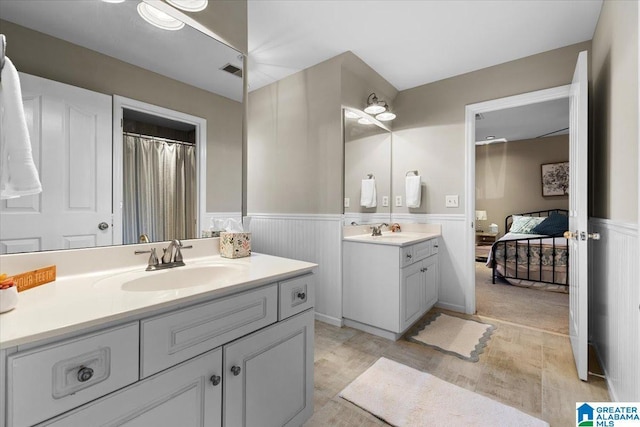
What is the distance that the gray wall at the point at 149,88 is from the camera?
3.59 ft

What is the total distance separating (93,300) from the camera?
86 centimetres

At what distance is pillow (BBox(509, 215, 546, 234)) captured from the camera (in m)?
5.14

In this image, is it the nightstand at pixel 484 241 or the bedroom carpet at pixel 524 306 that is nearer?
the bedroom carpet at pixel 524 306

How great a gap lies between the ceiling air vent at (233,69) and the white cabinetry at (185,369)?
4.50 feet

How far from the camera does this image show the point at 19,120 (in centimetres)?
92

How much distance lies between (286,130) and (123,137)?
1.83m

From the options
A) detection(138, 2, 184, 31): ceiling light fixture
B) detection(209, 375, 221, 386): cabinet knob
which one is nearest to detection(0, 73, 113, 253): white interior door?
detection(138, 2, 184, 31): ceiling light fixture

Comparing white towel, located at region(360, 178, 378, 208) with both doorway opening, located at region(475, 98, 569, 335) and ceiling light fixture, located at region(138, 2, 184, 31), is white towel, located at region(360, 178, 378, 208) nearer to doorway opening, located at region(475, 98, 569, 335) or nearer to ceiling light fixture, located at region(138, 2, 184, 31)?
doorway opening, located at region(475, 98, 569, 335)

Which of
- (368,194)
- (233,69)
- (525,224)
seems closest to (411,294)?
(368,194)

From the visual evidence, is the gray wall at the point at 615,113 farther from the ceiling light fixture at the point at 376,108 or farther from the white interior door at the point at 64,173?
the white interior door at the point at 64,173

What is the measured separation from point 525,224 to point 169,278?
5.93m

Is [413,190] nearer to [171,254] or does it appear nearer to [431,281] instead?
[431,281]

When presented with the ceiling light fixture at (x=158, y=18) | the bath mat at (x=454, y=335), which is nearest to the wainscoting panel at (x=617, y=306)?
the bath mat at (x=454, y=335)

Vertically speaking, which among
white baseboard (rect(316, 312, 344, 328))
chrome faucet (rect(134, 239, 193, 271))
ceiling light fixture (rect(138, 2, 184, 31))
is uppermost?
ceiling light fixture (rect(138, 2, 184, 31))
